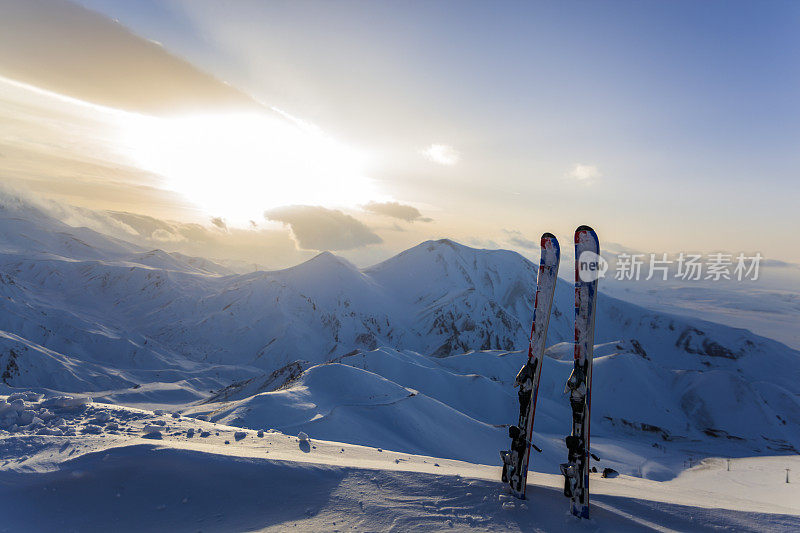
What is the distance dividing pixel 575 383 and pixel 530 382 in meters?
1.05

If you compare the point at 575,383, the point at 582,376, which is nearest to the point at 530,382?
the point at 575,383

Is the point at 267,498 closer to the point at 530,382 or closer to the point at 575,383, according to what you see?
the point at 530,382

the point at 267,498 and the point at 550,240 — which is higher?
the point at 550,240

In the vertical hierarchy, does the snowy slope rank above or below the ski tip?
below

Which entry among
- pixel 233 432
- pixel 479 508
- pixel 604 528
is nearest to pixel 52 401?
pixel 233 432

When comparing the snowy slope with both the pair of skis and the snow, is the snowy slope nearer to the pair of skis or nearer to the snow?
the snow

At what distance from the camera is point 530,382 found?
8789mm

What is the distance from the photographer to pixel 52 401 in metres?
13.3

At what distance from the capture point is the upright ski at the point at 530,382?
8.06 meters

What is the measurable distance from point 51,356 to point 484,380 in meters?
144

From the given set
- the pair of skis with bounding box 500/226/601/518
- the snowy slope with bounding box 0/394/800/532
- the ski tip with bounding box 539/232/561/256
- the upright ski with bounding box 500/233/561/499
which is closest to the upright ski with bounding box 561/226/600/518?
the pair of skis with bounding box 500/226/601/518

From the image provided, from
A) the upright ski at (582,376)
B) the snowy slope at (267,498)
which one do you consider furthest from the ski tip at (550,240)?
the snowy slope at (267,498)

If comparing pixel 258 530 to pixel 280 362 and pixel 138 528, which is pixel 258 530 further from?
pixel 280 362

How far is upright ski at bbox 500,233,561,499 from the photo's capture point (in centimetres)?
806
